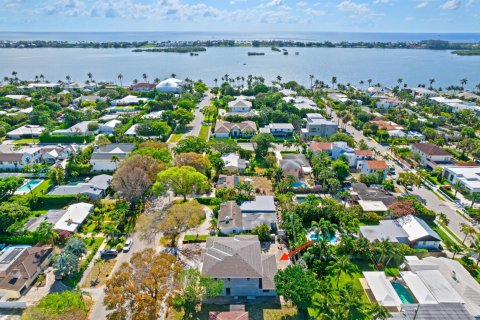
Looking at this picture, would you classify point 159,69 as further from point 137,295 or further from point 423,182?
point 137,295

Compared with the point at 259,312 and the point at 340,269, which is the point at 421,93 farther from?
the point at 259,312

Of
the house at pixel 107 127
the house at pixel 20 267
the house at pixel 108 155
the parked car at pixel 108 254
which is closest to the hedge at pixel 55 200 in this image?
the house at pixel 20 267

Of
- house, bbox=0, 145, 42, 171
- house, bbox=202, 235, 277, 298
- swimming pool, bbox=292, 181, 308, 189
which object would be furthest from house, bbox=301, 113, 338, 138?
house, bbox=0, 145, 42, 171

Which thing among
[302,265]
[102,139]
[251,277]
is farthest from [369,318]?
[102,139]

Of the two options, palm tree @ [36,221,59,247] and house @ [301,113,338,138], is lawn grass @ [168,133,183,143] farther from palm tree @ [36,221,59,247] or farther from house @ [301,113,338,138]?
palm tree @ [36,221,59,247]

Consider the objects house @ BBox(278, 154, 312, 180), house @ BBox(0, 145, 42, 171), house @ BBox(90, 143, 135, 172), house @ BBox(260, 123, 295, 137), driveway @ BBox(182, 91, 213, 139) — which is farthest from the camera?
driveway @ BBox(182, 91, 213, 139)

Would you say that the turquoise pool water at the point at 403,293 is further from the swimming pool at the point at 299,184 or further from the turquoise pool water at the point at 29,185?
the turquoise pool water at the point at 29,185
